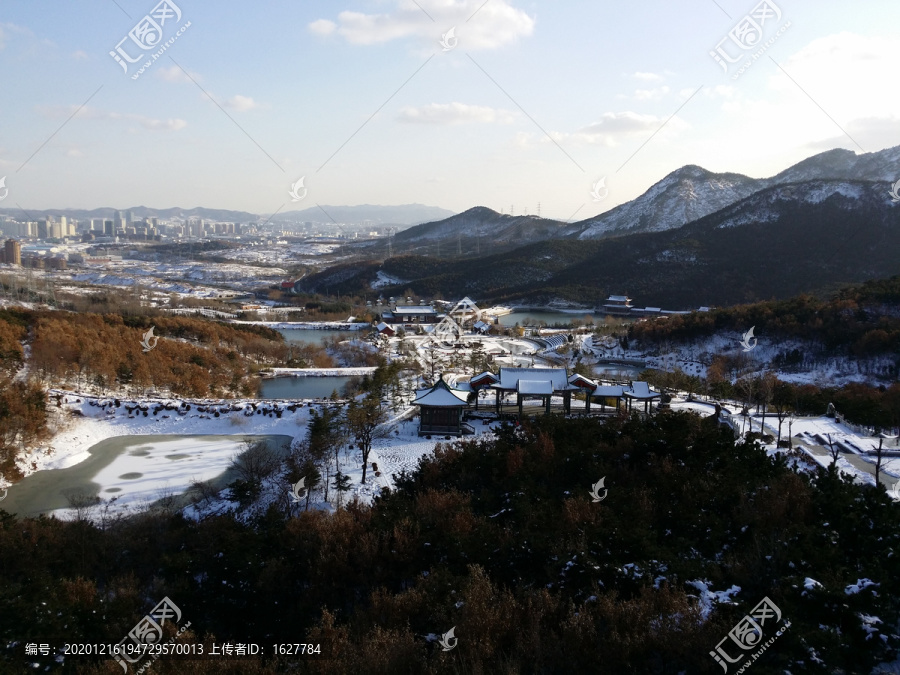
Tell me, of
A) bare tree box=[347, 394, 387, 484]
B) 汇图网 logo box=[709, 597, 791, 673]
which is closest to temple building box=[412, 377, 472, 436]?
bare tree box=[347, 394, 387, 484]

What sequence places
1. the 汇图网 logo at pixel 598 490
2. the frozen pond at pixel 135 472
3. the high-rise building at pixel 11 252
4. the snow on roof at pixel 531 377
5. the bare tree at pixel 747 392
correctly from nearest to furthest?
the 汇图网 logo at pixel 598 490
the frozen pond at pixel 135 472
the bare tree at pixel 747 392
the snow on roof at pixel 531 377
the high-rise building at pixel 11 252

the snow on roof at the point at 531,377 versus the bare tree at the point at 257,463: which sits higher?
the snow on roof at the point at 531,377

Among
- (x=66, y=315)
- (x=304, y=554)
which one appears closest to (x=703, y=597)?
(x=304, y=554)

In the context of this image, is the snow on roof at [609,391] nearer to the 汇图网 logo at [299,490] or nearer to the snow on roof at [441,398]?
the snow on roof at [441,398]

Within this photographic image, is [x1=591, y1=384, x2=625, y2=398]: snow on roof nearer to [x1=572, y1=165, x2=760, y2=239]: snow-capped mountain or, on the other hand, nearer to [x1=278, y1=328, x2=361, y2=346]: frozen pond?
[x1=278, y1=328, x2=361, y2=346]: frozen pond

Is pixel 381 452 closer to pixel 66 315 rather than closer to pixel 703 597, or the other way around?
pixel 703 597

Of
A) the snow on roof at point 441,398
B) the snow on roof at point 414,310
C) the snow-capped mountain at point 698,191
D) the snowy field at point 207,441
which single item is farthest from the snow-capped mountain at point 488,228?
the snow on roof at point 441,398

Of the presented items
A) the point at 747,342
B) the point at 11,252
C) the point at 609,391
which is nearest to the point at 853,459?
the point at 609,391
